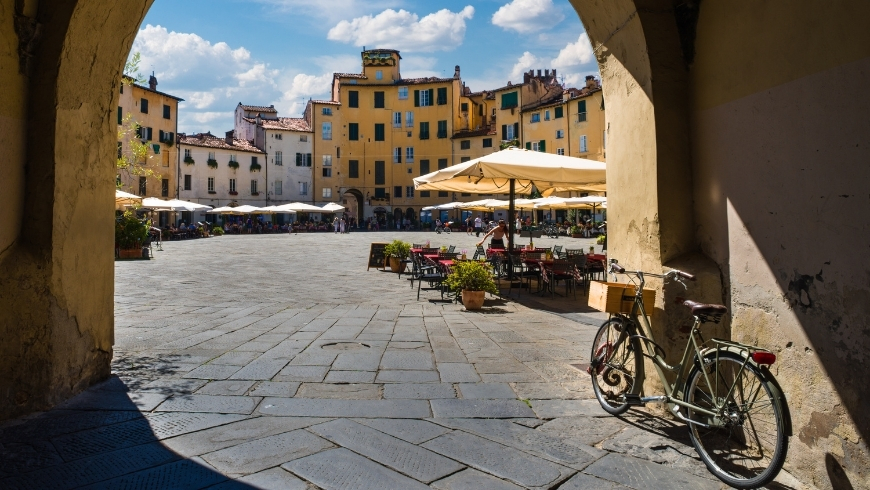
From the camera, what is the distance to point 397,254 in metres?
13.1

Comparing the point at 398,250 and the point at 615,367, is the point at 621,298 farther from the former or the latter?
the point at 398,250

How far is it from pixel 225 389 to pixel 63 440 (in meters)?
1.07

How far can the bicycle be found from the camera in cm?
248

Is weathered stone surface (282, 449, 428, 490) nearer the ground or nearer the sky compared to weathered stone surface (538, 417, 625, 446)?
nearer the sky

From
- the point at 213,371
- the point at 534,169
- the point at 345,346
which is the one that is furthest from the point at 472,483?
the point at 534,169

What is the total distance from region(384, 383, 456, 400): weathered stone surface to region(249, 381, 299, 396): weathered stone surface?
0.66 m

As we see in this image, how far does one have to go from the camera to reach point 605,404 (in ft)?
12.0

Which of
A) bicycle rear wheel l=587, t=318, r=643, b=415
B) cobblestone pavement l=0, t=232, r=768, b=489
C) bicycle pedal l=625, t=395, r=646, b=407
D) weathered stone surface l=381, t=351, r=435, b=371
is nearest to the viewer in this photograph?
cobblestone pavement l=0, t=232, r=768, b=489

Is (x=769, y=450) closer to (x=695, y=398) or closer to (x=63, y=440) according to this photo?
(x=695, y=398)

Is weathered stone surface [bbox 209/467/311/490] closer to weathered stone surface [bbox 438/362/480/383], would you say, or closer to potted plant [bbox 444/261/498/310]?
weathered stone surface [bbox 438/362/480/383]

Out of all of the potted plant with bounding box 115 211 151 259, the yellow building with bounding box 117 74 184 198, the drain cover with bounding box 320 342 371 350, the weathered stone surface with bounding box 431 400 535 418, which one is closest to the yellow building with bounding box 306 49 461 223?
the yellow building with bounding box 117 74 184 198

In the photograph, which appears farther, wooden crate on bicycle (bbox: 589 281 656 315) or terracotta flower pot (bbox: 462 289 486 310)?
terracotta flower pot (bbox: 462 289 486 310)

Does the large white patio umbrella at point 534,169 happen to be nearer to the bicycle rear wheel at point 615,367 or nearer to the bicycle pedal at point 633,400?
the bicycle rear wheel at point 615,367

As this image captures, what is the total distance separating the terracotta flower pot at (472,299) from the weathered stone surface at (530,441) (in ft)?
14.0
